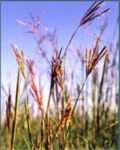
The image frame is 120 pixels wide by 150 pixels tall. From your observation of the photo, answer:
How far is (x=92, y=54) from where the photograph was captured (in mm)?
1506

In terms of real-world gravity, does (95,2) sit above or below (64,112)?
above

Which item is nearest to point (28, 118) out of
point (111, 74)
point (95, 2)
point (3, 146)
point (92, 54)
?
point (92, 54)

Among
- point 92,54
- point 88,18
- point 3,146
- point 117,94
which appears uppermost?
point 88,18

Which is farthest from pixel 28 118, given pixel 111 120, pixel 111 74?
pixel 111 120

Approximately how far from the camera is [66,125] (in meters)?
1.55

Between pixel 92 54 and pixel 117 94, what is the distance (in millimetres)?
1777

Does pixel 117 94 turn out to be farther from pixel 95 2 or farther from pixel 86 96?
pixel 95 2

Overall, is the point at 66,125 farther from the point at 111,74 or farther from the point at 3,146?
the point at 3,146

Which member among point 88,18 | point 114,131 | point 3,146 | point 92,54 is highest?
point 88,18

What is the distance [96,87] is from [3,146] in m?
1.65

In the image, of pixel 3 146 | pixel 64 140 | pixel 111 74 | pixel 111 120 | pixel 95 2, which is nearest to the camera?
pixel 95 2

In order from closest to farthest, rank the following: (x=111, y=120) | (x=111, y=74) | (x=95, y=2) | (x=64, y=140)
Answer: (x=95, y=2), (x=64, y=140), (x=111, y=74), (x=111, y=120)

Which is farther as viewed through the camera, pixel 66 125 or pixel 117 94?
pixel 117 94

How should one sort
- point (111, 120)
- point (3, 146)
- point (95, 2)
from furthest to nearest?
point (3, 146) < point (111, 120) < point (95, 2)
